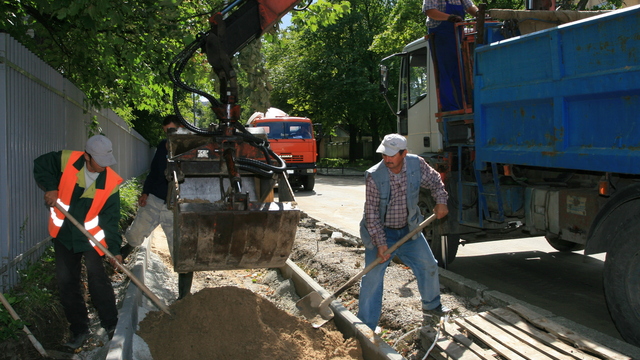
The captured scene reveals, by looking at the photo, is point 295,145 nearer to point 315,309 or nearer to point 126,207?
point 126,207

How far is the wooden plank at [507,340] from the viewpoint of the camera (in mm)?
3854

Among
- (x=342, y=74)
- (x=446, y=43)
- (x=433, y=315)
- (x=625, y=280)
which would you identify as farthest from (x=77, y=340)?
(x=342, y=74)

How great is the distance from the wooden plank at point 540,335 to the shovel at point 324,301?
966 mm

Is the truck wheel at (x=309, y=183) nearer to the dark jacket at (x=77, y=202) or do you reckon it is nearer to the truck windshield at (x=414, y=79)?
the truck windshield at (x=414, y=79)

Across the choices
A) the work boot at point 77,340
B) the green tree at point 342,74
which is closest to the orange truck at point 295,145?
the green tree at point 342,74

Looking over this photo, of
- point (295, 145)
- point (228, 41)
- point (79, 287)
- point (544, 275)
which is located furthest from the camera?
point (295, 145)

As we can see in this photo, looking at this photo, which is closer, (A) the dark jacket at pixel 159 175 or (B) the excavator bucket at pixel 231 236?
(B) the excavator bucket at pixel 231 236

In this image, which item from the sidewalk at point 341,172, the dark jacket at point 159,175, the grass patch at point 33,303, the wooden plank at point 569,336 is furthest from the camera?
the sidewalk at point 341,172

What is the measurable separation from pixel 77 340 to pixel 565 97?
15.2 feet

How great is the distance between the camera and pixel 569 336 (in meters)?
4.01

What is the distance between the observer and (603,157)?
176 inches

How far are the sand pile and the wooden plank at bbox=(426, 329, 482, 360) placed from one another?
2.08 feet

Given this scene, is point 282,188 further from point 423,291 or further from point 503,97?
point 503,97

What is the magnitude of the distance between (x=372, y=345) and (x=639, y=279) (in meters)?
2.06
